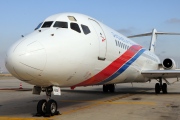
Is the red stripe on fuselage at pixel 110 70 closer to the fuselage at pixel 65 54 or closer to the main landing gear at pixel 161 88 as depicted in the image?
the fuselage at pixel 65 54

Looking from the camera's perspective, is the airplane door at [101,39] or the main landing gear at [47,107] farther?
the airplane door at [101,39]

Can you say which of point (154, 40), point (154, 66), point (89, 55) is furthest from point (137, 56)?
point (154, 40)

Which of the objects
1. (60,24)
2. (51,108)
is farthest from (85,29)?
(51,108)

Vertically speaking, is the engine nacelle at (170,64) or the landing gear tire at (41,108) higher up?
the engine nacelle at (170,64)

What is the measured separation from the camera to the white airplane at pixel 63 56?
256 inches

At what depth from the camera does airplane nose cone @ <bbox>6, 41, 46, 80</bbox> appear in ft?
20.8

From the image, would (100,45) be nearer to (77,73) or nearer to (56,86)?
(77,73)

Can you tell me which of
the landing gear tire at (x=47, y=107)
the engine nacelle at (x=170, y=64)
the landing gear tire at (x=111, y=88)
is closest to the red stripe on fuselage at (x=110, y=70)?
the landing gear tire at (x=47, y=107)

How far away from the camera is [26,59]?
634 cm

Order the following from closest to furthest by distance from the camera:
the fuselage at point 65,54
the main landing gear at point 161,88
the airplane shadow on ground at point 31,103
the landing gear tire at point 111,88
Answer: the fuselage at point 65,54, the airplane shadow on ground at point 31,103, the main landing gear at point 161,88, the landing gear tire at point 111,88

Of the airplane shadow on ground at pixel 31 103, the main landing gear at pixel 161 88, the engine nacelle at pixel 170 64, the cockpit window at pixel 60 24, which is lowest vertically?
the airplane shadow on ground at pixel 31 103

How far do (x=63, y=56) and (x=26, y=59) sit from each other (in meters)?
1.12

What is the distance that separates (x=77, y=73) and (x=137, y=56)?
26.4 ft

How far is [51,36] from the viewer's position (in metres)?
7.14
